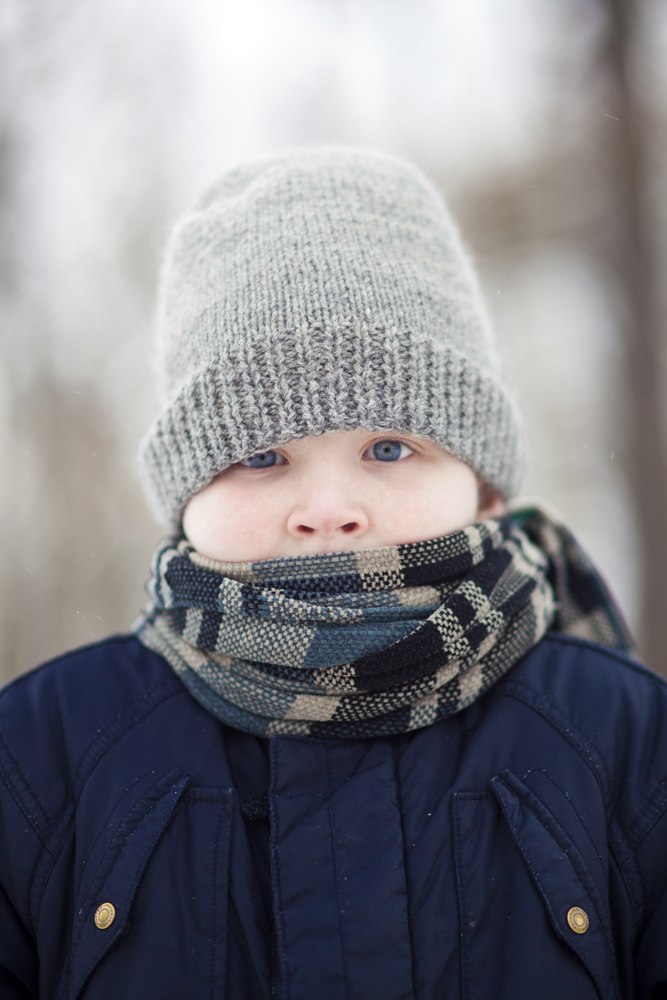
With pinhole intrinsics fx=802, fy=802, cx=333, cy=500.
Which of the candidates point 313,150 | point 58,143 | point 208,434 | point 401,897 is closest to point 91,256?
point 58,143

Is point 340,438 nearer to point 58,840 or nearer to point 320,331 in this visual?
point 320,331

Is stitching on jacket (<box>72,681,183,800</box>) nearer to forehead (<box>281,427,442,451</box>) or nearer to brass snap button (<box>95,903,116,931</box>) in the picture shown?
brass snap button (<box>95,903,116,931</box>)

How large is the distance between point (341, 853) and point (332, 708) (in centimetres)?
24

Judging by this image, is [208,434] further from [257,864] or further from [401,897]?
[401,897]

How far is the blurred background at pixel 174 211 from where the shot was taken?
4.54m

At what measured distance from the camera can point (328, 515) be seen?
4.83 ft

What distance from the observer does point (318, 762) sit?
1437 millimetres

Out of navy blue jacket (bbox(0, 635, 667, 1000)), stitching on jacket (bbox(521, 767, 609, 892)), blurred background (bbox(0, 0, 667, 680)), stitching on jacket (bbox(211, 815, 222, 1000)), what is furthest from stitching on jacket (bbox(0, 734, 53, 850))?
blurred background (bbox(0, 0, 667, 680))

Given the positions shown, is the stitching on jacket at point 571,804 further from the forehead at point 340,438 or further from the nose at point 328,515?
the forehead at point 340,438

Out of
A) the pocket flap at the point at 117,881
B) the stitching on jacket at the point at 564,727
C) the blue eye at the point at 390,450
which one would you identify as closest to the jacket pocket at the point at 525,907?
the stitching on jacket at the point at 564,727

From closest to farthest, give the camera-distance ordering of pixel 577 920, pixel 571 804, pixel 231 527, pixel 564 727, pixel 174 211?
pixel 577 920 → pixel 571 804 → pixel 564 727 → pixel 231 527 → pixel 174 211

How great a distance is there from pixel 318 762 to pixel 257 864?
0.20m

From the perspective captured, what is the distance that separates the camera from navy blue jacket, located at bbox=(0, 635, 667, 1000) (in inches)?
49.7

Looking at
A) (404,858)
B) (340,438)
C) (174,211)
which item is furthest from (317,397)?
(174,211)
